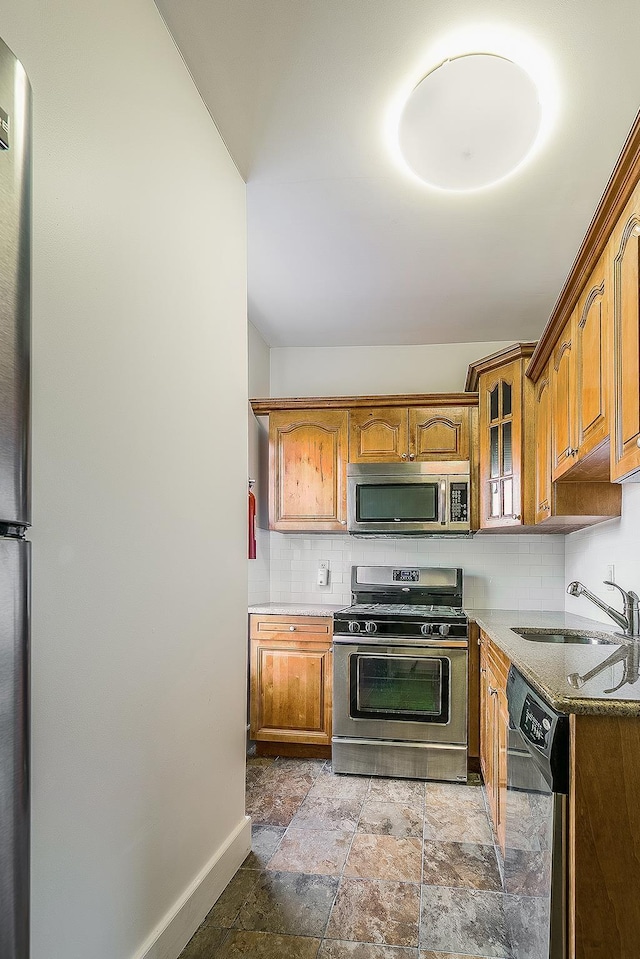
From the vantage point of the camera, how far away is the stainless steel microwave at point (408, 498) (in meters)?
4.13

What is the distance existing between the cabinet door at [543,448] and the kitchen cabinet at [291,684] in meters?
1.43

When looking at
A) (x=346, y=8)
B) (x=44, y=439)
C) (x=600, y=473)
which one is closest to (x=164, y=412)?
(x=44, y=439)

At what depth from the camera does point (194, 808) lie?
2.12 metres

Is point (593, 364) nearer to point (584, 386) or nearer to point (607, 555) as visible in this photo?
point (584, 386)

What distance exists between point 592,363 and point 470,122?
0.90m

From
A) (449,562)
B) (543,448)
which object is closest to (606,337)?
(543,448)

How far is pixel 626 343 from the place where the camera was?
5.78 feet

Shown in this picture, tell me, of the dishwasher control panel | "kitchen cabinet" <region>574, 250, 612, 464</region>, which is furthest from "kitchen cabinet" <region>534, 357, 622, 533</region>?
the dishwasher control panel

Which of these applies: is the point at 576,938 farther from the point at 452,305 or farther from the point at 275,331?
the point at 275,331

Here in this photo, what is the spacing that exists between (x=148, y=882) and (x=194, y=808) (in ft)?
1.15

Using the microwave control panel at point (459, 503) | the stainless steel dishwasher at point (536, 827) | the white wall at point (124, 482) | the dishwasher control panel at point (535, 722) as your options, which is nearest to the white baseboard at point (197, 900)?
the white wall at point (124, 482)

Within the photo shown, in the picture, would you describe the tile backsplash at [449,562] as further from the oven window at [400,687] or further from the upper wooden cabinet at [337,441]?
the oven window at [400,687]

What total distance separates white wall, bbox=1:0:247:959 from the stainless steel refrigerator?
1.66ft

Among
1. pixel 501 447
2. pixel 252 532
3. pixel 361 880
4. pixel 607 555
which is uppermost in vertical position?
pixel 501 447
